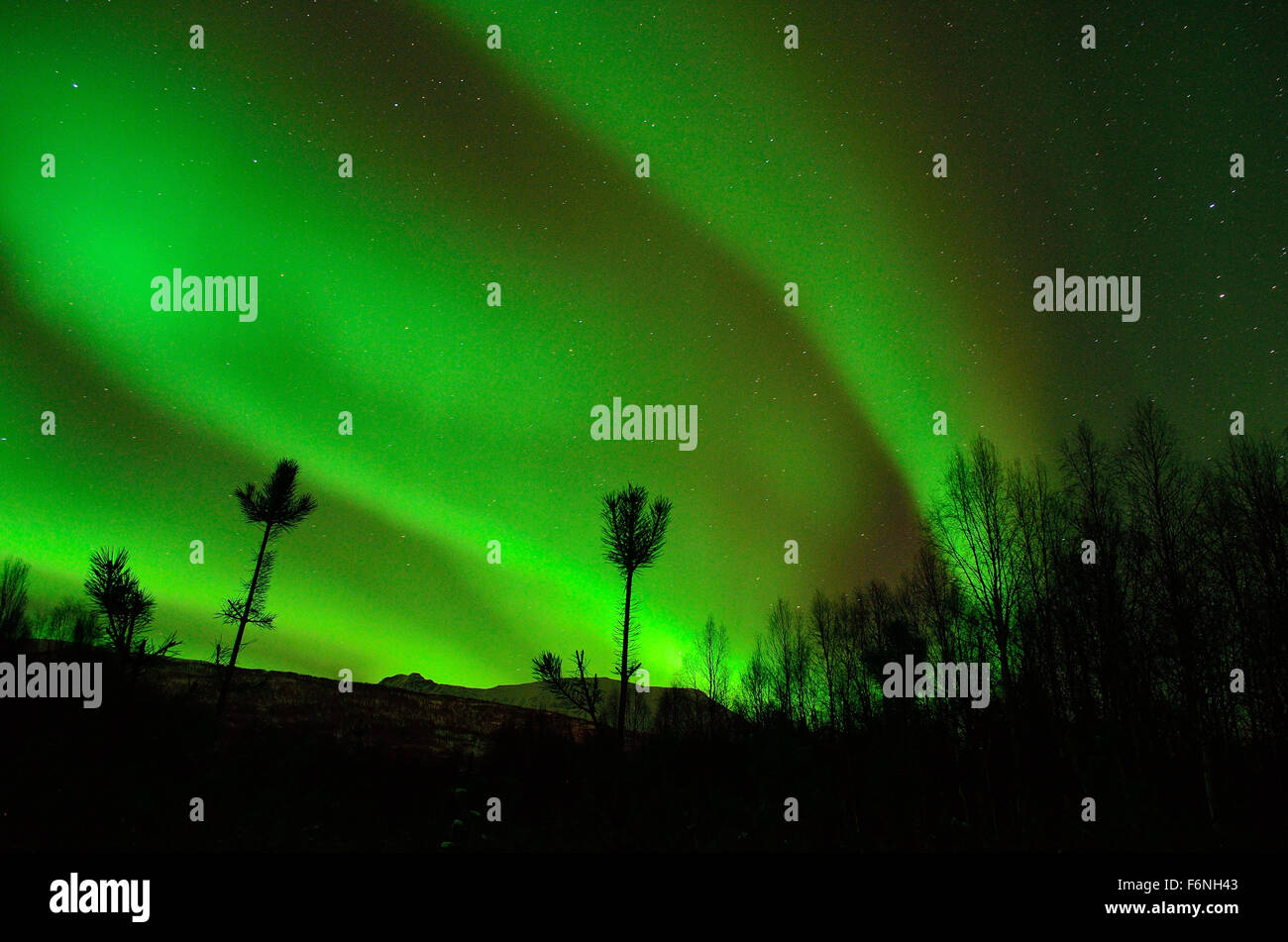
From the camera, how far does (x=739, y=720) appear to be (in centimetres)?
4722

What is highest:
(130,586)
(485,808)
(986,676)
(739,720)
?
(130,586)

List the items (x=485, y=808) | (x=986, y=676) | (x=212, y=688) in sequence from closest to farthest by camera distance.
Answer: (x=485, y=808) < (x=986, y=676) < (x=212, y=688)

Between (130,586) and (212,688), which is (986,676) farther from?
(212,688)

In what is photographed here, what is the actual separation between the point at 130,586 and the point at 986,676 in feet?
123

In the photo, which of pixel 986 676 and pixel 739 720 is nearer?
pixel 986 676

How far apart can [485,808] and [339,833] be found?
4736 mm

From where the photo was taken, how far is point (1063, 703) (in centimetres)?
3350

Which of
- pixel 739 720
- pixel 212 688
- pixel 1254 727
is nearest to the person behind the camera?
pixel 1254 727

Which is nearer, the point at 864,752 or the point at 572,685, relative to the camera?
the point at 572,685
